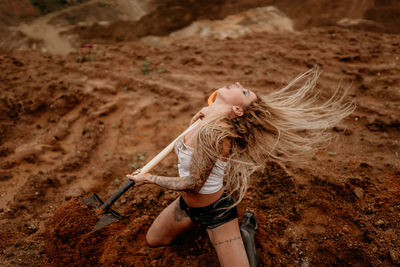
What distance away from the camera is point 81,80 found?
4348 mm

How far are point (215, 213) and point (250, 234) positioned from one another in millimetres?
390

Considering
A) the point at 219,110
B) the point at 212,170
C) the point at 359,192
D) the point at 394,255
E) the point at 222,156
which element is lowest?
the point at 394,255

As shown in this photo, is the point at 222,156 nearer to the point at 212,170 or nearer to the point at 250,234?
the point at 212,170

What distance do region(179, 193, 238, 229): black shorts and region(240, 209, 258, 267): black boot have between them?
0.20m

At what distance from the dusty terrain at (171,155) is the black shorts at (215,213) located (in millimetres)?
413

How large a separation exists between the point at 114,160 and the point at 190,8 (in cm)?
485

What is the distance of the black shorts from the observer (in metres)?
1.93

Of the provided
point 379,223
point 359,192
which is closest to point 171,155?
point 359,192

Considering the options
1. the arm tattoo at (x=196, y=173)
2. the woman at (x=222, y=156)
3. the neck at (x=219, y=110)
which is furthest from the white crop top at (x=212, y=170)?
the neck at (x=219, y=110)

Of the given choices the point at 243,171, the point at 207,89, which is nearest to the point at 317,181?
the point at 243,171

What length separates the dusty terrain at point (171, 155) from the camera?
2.17 metres

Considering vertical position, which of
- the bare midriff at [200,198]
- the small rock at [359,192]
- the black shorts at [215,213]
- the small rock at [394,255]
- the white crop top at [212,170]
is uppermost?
the white crop top at [212,170]

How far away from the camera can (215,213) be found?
6.33ft

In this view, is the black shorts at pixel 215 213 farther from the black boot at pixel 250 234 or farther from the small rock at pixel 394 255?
the small rock at pixel 394 255
